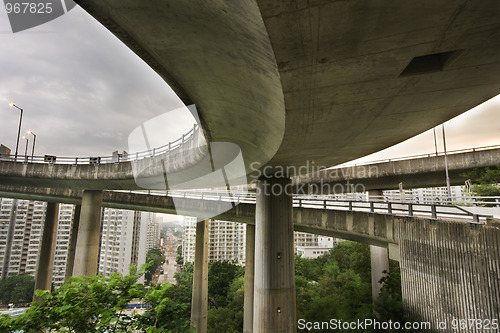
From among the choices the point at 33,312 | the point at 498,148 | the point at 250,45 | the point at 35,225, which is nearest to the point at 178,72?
the point at 250,45

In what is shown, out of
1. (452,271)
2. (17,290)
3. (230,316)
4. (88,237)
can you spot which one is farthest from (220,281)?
(17,290)

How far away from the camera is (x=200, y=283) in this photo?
28.0 meters

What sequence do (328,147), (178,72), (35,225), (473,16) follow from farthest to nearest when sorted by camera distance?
1. (35,225)
2. (328,147)
3. (178,72)
4. (473,16)

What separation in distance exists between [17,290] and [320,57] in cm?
9066

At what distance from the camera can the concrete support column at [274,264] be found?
12.8 m

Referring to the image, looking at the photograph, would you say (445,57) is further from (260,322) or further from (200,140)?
(260,322)

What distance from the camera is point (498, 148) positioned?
17.3 meters

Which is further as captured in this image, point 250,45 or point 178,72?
point 178,72

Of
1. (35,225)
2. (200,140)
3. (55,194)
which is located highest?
(200,140)

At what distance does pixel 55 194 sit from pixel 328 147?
32159 mm

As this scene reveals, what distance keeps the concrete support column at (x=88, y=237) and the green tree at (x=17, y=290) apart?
2422 inches

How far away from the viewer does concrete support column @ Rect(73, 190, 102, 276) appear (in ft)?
68.6

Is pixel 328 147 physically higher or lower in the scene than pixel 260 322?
higher

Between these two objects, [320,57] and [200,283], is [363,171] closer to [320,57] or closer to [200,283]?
[200,283]
